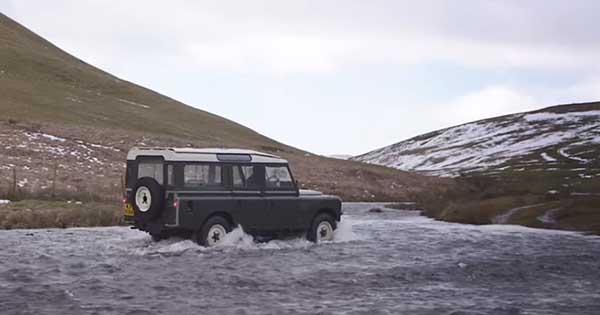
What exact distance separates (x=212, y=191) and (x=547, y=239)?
12.7 metres

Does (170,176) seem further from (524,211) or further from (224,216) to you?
(524,211)

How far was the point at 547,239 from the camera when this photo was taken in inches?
1228

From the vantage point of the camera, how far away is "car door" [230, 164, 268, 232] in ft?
87.5

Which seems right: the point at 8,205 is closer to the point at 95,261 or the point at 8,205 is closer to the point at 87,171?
the point at 95,261

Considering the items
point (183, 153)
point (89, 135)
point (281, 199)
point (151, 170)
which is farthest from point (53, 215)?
point (89, 135)

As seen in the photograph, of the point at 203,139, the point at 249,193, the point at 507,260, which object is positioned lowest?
the point at 507,260

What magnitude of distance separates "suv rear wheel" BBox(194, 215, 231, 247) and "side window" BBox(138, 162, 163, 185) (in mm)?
1879

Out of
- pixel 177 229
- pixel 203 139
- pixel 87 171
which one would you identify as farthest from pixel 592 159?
pixel 177 229

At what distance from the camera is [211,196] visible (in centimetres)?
2608

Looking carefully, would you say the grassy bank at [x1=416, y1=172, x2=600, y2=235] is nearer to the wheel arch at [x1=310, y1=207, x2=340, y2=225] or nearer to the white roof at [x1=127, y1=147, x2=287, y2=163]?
the wheel arch at [x1=310, y1=207, x2=340, y2=225]

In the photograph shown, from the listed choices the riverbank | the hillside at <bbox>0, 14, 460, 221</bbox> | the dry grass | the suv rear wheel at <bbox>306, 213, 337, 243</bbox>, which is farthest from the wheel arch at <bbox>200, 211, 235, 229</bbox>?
the hillside at <bbox>0, 14, 460, 221</bbox>

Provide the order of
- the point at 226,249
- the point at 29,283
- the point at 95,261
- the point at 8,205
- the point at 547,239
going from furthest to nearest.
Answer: the point at 8,205 → the point at 547,239 → the point at 226,249 → the point at 95,261 → the point at 29,283

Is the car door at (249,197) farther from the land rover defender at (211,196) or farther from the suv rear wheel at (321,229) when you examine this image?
the suv rear wheel at (321,229)

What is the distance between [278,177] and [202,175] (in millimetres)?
2858
